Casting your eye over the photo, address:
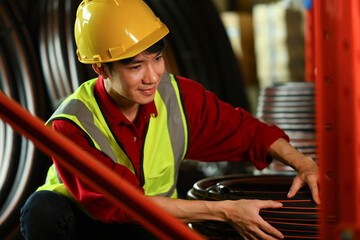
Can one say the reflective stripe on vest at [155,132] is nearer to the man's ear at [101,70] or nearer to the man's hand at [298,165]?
the man's ear at [101,70]

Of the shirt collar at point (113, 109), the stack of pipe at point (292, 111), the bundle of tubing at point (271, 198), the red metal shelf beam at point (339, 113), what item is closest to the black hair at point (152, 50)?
the shirt collar at point (113, 109)

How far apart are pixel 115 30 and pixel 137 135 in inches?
19.9

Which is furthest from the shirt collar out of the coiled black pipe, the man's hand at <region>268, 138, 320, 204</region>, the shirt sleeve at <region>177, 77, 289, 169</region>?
the coiled black pipe

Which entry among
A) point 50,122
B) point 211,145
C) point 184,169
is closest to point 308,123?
point 184,169

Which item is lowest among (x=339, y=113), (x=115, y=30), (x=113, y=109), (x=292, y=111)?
(x=292, y=111)

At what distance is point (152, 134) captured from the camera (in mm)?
2541

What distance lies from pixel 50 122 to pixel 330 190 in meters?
1.32

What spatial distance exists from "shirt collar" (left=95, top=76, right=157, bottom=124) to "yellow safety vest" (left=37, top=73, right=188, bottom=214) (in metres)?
0.03

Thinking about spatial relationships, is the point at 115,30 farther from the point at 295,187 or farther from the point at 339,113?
the point at 339,113

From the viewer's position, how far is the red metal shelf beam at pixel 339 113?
4.51 ft

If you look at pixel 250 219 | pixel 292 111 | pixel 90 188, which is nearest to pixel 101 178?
pixel 90 188

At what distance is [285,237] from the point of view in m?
2.12

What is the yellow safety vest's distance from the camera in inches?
92.1

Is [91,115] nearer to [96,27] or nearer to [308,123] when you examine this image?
[96,27]
